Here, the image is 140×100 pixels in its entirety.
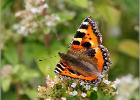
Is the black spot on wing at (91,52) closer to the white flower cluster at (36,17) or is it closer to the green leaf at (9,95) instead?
the white flower cluster at (36,17)

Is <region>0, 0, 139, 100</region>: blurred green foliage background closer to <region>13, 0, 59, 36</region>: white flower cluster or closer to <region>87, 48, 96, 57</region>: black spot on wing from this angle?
<region>13, 0, 59, 36</region>: white flower cluster

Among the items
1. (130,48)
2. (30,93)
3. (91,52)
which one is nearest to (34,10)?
(30,93)

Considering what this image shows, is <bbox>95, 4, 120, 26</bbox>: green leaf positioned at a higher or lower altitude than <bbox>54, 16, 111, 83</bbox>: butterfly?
higher

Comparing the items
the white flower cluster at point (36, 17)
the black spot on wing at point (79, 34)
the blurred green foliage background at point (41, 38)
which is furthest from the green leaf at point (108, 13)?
the black spot on wing at point (79, 34)

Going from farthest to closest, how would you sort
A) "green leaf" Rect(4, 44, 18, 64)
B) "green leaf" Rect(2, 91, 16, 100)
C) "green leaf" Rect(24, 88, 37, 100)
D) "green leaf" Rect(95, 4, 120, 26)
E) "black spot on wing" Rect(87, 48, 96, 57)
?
"green leaf" Rect(95, 4, 120, 26)
"green leaf" Rect(2, 91, 16, 100)
"green leaf" Rect(4, 44, 18, 64)
"green leaf" Rect(24, 88, 37, 100)
"black spot on wing" Rect(87, 48, 96, 57)

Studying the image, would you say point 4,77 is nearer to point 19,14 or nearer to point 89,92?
point 19,14

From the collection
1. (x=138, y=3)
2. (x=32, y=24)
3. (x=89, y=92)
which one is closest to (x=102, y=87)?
(x=89, y=92)

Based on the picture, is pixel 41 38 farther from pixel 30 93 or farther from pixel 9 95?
pixel 9 95

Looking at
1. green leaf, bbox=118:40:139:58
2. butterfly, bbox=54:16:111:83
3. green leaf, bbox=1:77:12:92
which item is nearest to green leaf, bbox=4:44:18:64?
green leaf, bbox=1:77:12:92
